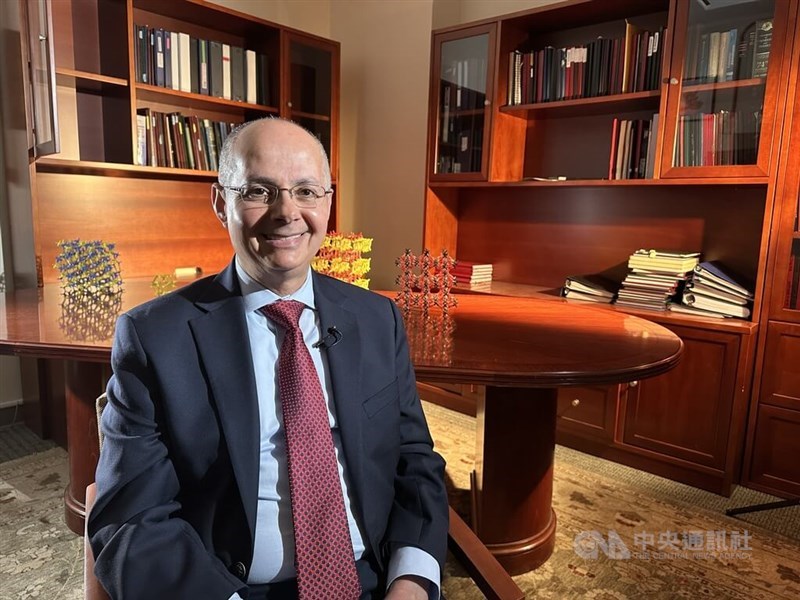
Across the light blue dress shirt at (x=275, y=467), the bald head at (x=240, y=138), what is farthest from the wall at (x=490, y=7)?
the light blue dress shirt at (x=275, y=467)

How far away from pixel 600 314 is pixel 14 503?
2.42 metres

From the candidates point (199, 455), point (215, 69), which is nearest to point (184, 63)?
point (215, 69)

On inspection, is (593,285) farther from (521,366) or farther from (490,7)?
(490,7)

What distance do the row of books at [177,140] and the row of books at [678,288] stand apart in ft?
7.01

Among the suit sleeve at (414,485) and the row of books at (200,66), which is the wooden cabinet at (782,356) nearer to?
the suit sleeve at (414,485)

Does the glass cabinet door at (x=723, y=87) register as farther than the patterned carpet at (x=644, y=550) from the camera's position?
Yes

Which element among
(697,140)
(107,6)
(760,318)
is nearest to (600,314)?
(760,318)

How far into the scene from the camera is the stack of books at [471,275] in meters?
3.47

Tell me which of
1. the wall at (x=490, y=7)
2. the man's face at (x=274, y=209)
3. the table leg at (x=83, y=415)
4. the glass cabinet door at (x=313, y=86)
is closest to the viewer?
the man's face at (x=274, y=209)

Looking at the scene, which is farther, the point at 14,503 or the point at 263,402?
the point at 14,503

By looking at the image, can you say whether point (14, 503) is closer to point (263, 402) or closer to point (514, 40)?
point (263, 402)

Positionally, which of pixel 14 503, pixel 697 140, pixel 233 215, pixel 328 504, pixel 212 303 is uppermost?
pixel 697 140

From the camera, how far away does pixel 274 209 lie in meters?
1.06

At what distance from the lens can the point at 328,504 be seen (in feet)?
3.36
